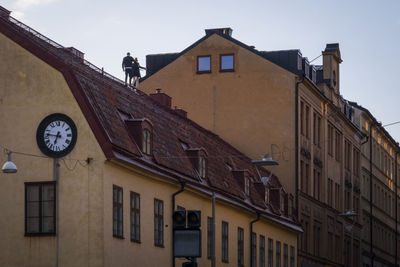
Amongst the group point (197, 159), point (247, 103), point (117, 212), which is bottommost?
point (117, 212)

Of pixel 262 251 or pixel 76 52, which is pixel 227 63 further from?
pixel 76 52

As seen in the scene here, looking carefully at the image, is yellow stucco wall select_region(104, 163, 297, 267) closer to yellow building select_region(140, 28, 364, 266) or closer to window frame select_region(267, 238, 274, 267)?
window frame select_region(267, 238, 274, 267)

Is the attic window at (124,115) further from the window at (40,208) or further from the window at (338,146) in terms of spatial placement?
the window at (338,146)

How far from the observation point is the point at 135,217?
125 ft

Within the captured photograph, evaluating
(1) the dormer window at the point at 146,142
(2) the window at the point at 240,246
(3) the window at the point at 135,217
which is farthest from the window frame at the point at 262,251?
(3) the window at the point at 135,217

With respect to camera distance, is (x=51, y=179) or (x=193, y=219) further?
(x=51, y=179)

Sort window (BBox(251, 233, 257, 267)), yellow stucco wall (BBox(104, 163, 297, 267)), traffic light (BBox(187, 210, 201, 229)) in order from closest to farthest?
traffic light (BBox(187, 210, 201, 229)) → yellow stucco wall (BBox(104, 163, 297, 267)) → window (BBox(251, 233, 257, 267))

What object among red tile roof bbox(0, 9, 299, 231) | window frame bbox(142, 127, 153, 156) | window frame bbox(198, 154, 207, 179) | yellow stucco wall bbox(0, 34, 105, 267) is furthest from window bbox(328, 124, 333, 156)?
yellow stucco wall bbox(0, 34, 105, 267)

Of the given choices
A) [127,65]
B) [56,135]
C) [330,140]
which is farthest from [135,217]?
[330,140]

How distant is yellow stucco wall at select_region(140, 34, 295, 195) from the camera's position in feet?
207

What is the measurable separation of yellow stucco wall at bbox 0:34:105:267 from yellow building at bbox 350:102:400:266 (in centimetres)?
5095

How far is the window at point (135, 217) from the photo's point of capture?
37.9 m

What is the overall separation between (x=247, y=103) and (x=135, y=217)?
85.3 feet

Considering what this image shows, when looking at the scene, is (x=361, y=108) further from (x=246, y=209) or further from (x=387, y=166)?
(x=246, y=209)
